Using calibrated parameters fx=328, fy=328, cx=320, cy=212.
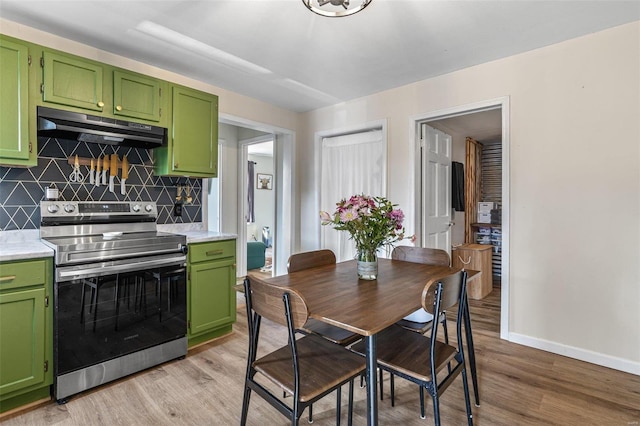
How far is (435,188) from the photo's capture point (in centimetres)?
372

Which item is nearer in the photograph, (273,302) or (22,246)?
(273,302)

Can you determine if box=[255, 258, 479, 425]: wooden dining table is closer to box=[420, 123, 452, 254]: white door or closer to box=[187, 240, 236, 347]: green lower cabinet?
box=[187, 240, 236, 347]: green lower cabinet

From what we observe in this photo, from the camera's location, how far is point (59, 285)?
1.92m

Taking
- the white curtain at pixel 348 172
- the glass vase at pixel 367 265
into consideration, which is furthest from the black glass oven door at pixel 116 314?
the white curtain at pixel 348 172

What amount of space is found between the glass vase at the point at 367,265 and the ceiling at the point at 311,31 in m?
1.52

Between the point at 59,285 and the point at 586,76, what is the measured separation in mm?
3788

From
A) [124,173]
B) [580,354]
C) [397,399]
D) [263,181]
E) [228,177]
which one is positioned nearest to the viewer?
[397,399]

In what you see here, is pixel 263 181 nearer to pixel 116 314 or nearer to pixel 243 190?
pixel 243 190

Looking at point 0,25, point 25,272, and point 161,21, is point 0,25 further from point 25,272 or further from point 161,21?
point 25,272

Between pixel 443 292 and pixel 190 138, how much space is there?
2.40m

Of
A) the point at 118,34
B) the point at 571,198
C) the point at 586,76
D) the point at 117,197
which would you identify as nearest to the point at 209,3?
the point at 118,34

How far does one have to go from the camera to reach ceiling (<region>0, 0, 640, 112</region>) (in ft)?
6.70

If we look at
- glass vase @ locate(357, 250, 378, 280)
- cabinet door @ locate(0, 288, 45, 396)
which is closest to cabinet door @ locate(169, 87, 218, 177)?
cabinet door @ locate(0, 288, 45, 396)

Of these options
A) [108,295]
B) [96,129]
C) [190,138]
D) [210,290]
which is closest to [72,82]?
[96,129]
